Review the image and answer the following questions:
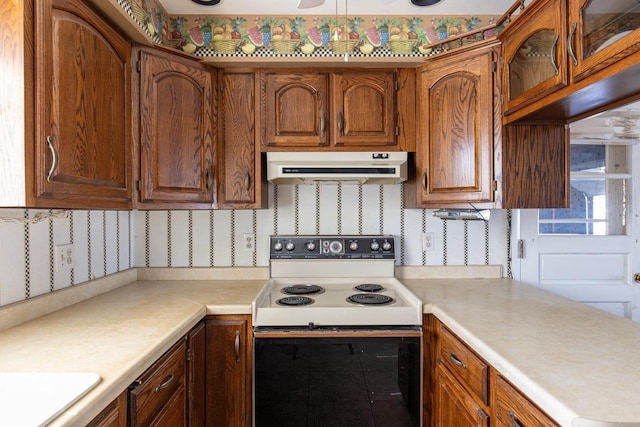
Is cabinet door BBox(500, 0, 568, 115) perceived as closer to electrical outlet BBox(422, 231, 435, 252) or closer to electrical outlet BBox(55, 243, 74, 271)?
electrical outlet BBox(422, 231, 435, 252)

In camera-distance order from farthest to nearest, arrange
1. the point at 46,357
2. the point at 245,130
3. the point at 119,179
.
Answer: the point at 245,130
the point at 119,179
the point at 46,357

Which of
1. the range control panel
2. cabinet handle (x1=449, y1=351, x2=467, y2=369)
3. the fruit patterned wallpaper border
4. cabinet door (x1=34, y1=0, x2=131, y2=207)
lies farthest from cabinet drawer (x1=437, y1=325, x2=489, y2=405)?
the fruit patterned wallpaper border

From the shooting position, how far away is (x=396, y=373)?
5.33ft

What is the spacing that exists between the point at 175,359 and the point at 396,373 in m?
0.96

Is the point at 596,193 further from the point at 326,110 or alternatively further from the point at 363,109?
the point at 326,110

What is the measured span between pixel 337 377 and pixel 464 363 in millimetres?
584

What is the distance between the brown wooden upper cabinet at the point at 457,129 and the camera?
1.73 meters

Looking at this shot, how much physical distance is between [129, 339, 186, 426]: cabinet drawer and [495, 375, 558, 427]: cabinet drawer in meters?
1.08

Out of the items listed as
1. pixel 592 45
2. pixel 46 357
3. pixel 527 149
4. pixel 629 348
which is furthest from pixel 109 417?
pixel 527 149

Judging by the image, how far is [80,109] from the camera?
122 cm

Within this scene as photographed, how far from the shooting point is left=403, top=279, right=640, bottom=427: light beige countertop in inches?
31.0

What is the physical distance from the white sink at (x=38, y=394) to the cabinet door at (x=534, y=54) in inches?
67.1

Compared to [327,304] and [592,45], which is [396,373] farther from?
[592,45]

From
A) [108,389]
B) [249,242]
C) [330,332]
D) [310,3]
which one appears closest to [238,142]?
[249,242]
